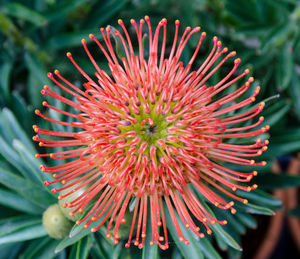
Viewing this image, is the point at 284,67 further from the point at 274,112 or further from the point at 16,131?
the point at 16,131

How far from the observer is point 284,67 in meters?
0.96

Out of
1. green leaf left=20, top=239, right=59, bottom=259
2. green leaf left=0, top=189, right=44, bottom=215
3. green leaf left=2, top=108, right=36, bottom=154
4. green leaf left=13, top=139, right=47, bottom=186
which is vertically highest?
green leaf left=2, top=108, right=36, bottom=154

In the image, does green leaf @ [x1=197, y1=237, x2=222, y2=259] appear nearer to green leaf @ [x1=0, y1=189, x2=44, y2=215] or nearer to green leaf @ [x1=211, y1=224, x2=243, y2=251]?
green leaf @ [x1=211, y1=224, x2=243, y2=251]

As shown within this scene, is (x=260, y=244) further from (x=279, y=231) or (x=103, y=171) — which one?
(x=103, y=171)

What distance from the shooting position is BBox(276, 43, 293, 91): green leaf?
920 mm


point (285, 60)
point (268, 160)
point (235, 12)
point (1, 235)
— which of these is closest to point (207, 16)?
point (235, 12)

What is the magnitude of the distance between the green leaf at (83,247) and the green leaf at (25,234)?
10cm

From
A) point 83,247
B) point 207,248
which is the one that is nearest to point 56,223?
point 83,247

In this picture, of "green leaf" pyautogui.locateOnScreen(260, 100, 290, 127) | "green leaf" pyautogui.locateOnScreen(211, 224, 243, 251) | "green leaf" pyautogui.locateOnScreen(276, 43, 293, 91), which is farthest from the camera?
"green leaf" pyautogui.locateOnScreen(276, 43, 293, 91)

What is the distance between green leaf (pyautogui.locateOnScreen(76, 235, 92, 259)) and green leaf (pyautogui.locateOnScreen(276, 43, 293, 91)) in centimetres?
61

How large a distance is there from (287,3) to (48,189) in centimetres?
83

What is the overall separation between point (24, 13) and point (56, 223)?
1.79 ft

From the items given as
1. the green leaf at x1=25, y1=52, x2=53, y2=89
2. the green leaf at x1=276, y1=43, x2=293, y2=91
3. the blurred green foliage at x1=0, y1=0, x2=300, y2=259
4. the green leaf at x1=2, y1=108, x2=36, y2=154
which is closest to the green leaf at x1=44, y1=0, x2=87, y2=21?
the blurred green foliage at x1=0, y1=0, x2=300, y2=259

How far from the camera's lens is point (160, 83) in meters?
0.60
